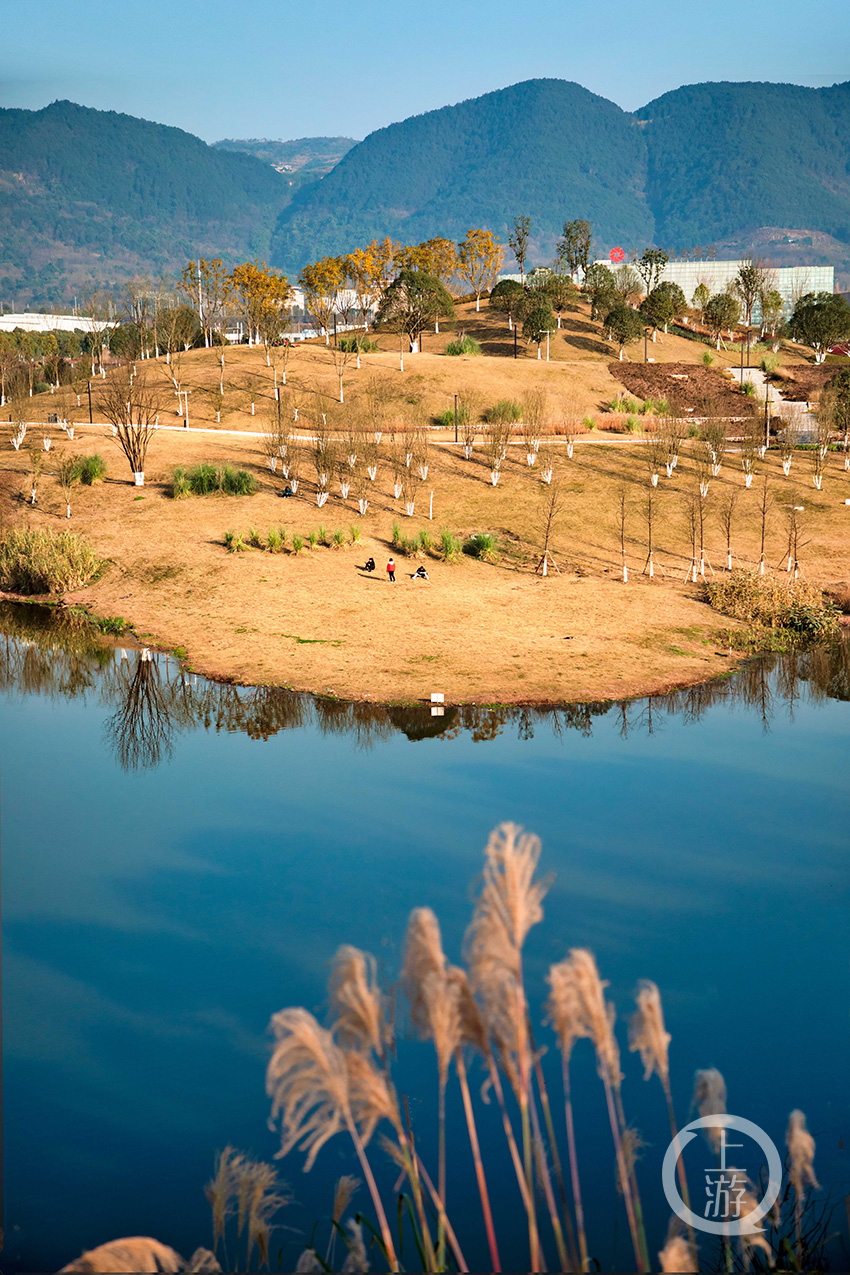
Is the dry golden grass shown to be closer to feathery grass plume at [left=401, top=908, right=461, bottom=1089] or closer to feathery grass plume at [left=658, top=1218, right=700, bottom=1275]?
feathery grass plume at [left=401, top=908, right=461, bottom=1089]

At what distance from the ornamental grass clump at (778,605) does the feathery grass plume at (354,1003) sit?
25.5 metres

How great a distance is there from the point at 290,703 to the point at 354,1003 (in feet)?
59.4

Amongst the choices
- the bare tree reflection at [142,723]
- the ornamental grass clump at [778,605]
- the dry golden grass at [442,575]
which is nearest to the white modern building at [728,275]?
the dry golden grass at [442,575]

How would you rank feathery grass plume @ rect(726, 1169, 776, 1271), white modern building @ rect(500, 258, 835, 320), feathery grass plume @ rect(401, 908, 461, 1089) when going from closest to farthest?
1. feathery grass plume @ rect(401, 908, 461, 1089)
2. feathery grass plume @ rect(726, 1169, 776, 1271)
3. white modern building @ rect(500, 258, 835, 320)

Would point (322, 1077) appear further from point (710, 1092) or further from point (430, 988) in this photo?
point (710, 1092)

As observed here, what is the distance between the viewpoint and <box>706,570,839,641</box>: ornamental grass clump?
2831cm

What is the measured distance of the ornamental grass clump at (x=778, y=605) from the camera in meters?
28.3

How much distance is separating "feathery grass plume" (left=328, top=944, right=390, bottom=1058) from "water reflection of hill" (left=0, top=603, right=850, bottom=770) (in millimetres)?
14965

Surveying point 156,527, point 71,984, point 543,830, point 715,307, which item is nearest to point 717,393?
point 715,307

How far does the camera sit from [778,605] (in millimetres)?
29000

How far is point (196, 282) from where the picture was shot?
288 ft

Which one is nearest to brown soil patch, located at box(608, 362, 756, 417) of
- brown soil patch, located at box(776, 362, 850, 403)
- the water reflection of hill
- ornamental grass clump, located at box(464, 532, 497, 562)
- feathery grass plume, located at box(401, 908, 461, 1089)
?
brown soil patch, located at box(776, 362, 850, 403)

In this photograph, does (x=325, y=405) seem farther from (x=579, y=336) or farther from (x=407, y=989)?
(x=407, y=989)

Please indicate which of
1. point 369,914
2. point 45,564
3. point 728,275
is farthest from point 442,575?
point 728,275
